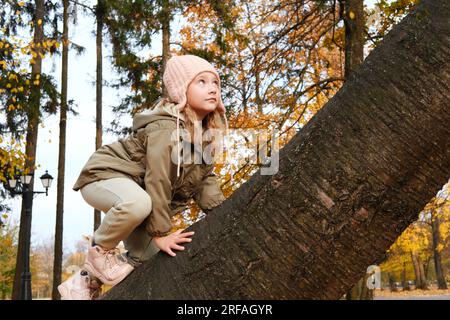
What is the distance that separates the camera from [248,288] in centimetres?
157

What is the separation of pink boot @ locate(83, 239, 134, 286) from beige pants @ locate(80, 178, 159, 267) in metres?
0.04

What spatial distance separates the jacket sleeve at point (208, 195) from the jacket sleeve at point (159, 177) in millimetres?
402

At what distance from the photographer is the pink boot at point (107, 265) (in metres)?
2.26

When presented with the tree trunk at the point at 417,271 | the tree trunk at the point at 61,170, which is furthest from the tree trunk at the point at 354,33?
the tree trunk at the point at 417,271

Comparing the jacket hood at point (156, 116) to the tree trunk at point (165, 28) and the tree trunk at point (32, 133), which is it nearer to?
the tree trunk at point (165, 28)

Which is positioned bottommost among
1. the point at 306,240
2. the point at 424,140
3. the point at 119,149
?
the point at 306,240

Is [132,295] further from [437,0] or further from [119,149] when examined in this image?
[437,0]

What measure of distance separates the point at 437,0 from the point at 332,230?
85 cm

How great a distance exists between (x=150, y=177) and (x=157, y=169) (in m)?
0.05

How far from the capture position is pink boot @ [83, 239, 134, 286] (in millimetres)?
2258

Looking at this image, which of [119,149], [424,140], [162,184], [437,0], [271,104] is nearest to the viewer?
[424,140]

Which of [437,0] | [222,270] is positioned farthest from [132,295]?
[437,0]

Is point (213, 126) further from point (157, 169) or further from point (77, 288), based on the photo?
point (77, 288)

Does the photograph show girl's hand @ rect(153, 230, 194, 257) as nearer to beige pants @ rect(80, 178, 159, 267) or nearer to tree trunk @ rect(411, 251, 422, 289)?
beige pants @ rect(80, 178, 159, 267)
